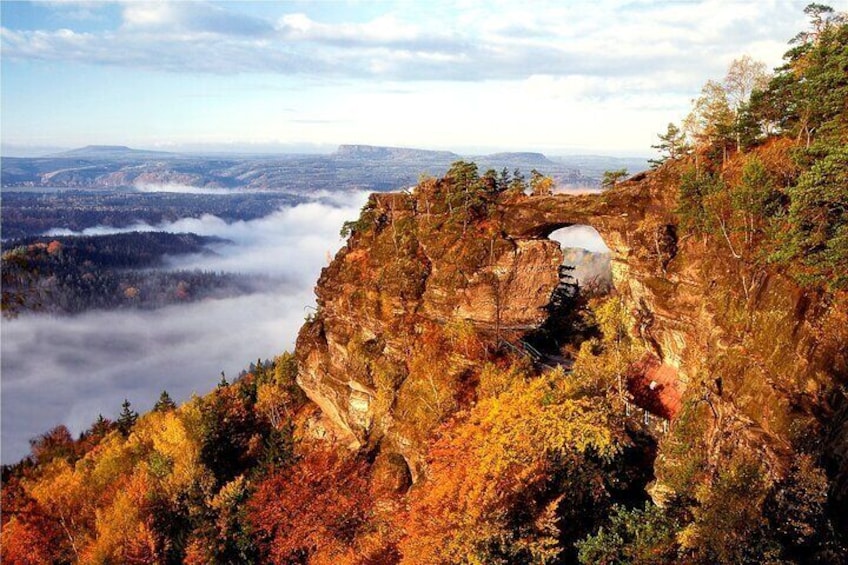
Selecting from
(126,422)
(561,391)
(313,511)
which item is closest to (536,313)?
(561,391)

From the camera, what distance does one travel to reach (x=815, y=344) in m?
25.4

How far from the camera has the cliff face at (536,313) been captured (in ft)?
85.0

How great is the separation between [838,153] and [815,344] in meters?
8.76

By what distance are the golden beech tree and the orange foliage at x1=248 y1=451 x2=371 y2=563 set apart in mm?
10681

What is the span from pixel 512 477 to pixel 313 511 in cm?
2056

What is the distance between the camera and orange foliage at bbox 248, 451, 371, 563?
4019 centimetres

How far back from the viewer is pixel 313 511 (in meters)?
42.4

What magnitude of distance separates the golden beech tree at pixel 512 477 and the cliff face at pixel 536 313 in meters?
4.39

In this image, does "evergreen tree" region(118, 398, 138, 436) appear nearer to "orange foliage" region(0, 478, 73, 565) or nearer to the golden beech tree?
"orange foliage" region(0, 478, 73, 565)

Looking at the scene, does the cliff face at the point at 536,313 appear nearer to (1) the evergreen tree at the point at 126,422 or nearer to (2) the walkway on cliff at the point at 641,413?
(2) the walkway on cliff at the point at 641,413

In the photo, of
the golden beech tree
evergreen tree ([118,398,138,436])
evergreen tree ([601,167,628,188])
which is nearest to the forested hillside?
the golden beech tree

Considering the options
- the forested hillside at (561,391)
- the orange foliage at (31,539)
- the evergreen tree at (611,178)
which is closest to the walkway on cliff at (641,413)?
the forested hillside at (561,391)

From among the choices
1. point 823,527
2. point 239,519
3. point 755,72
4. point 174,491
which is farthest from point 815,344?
point 174,491

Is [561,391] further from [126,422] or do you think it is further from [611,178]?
[126,422]
